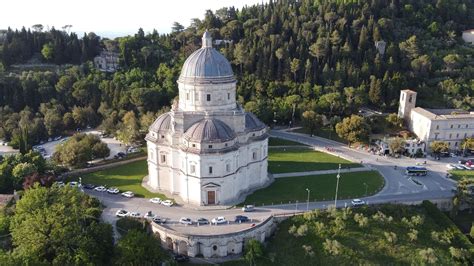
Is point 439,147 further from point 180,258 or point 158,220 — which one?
point 158,220

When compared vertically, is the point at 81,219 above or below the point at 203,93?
below

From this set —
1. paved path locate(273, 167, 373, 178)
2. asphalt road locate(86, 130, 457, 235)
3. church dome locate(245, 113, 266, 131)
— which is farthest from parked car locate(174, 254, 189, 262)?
paved path locate(273, 167, 373, 178)

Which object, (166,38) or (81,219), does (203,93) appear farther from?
(166,38)

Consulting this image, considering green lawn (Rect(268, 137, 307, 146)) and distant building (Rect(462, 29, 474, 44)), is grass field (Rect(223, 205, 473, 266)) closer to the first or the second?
green lawn (Rect(268, 137, 307, 146))

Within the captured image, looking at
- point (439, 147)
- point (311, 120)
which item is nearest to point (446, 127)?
point (439, 147)

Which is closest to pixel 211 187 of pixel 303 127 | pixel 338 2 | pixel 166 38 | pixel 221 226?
pixel 221 226

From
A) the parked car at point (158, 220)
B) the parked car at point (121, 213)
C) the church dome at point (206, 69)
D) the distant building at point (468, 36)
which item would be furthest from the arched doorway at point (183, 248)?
the distant building at point (468, 36)

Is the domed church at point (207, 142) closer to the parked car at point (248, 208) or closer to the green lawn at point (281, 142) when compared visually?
the parked car at point (248, 208)
